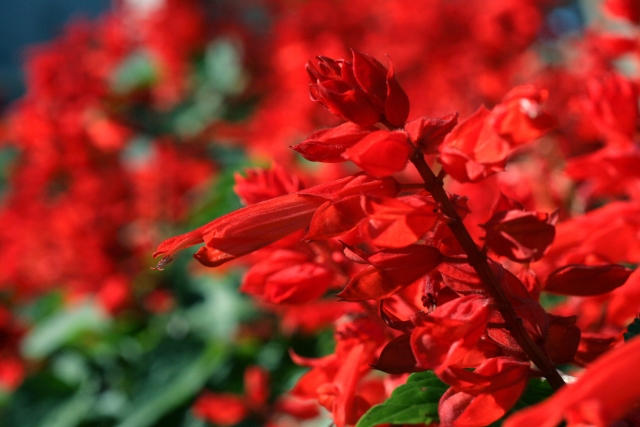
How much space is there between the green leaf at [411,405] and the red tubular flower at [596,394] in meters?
0.17

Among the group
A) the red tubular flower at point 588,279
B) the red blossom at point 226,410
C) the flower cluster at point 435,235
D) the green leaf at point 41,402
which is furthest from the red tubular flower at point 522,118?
the green leaf at point 41,402

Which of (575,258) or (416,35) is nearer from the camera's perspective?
(575,258)

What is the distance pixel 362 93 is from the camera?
382 millimetres

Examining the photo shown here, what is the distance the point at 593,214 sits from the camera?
1.96 feet

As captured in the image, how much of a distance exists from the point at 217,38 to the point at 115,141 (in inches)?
40.7

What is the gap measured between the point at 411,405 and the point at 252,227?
0.16 metres

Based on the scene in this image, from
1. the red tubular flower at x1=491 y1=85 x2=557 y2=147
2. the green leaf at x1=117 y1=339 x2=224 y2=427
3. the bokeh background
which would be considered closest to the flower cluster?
the red tubular flower at x1=491 y1=85 x2=557 y2=147

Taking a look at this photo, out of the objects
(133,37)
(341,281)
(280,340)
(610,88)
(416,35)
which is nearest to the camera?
(341,281)

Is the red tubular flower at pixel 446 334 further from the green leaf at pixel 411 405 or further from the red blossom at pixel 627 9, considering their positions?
the red blossom at pixel 627 9

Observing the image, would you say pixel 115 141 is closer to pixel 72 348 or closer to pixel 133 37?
→ pixel 72 348

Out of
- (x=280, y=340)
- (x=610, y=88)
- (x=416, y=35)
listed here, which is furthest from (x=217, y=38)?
(x=610, y=88)

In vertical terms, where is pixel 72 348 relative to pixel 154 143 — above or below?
below

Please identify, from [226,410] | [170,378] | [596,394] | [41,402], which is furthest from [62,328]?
[596,394]

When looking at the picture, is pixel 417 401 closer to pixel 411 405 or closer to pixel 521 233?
pixel 411 405
